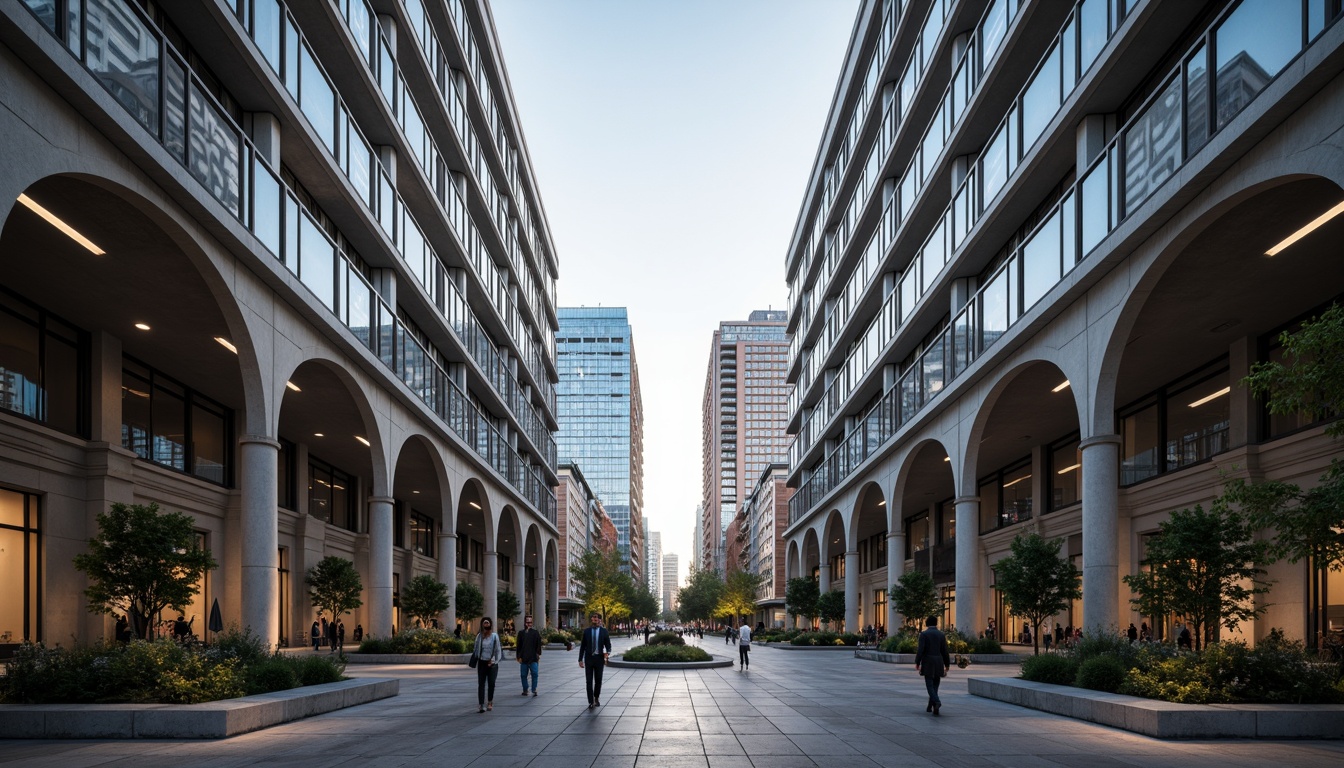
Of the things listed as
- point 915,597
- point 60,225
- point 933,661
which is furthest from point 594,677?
point 915,597

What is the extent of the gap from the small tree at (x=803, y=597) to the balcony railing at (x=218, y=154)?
108ft

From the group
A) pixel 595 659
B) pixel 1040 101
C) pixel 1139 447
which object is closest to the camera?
pixel 595 659

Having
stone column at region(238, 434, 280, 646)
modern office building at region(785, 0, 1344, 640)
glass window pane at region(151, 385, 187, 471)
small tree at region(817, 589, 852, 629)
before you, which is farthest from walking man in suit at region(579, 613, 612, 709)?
small tree at region(817, 589, 852, 629)

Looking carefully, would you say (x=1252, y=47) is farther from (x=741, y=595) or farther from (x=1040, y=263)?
(x=741, y=595)

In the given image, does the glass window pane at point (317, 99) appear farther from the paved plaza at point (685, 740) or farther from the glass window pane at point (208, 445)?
the paved plaza at point (685, 740)

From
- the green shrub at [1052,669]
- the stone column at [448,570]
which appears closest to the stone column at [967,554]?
the green shrub at [1052,669]

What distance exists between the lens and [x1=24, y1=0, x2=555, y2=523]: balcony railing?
13.2 m

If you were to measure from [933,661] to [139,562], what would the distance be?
1390cm

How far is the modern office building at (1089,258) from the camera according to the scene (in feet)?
48.1

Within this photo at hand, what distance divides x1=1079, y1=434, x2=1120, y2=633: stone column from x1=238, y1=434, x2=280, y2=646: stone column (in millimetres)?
16071

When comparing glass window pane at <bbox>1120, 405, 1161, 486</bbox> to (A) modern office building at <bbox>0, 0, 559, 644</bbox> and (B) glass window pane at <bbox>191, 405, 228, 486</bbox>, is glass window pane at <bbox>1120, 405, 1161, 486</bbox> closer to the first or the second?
(A) modern office building at <bbox>0, 0, 559, 644</bbox>

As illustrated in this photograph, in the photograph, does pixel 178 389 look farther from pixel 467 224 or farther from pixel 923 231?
pixel 923 231

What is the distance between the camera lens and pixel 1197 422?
25.0 meters

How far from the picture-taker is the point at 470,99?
4172cm
